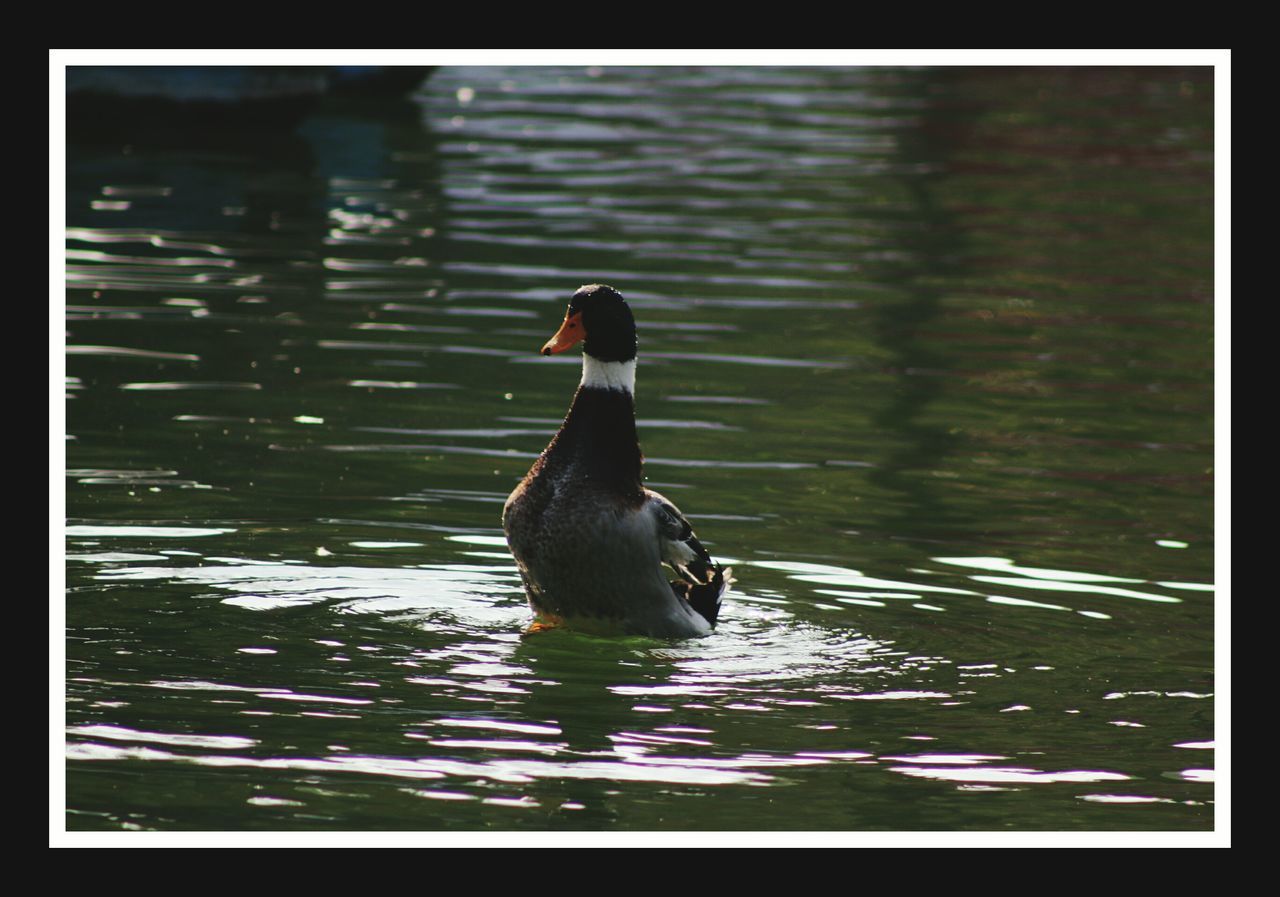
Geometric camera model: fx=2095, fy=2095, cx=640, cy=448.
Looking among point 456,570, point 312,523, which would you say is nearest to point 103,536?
point 312,523

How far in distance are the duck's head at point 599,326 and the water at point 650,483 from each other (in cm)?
132

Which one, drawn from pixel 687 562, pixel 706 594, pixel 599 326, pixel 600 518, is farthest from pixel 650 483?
pixel 600 518

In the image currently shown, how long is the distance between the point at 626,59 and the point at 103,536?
171 inches

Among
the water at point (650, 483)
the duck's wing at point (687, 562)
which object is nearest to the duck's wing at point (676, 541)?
the duck's wing at point (687, 562)

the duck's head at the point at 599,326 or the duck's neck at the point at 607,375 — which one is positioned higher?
the duck's head at the point at 599,326

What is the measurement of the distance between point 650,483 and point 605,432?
10.8 feet

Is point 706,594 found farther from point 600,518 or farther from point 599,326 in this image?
point 599,326

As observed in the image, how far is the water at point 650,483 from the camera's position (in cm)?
774

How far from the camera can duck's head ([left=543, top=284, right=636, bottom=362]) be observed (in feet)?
30.4

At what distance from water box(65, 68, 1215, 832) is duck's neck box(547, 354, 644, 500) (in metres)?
0.81

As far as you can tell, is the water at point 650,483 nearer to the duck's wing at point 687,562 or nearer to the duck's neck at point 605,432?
the duck's wing at point 687,562
